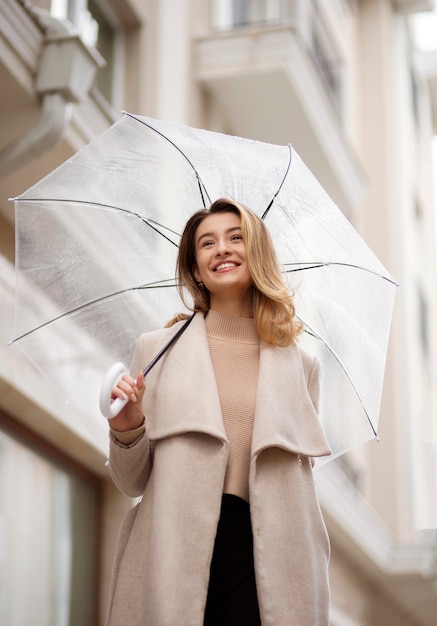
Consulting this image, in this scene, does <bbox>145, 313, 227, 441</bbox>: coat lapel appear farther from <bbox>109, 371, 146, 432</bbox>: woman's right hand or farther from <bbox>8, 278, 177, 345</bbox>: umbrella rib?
<bbox>8, 278, 177, 345</bbox>: umbrella rib

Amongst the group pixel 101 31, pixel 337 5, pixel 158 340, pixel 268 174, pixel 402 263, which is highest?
pixel 337 5

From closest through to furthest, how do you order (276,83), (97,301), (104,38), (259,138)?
(97,301)
(104,38)
(276,83)
(259,138)

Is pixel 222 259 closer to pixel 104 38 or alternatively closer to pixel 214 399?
pixel 214 399

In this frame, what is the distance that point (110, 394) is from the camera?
336 centimetres

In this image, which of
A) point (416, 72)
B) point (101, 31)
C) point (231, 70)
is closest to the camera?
point (101, 31)

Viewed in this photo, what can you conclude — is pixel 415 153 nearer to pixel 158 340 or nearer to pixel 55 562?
pixel 55 562

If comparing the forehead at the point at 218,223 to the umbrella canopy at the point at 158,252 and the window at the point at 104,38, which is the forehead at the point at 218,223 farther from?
the window at the point at 104,38

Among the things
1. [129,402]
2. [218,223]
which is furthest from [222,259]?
[129,402]

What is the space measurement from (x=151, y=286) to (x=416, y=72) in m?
19.6

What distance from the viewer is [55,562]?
7.50 meters

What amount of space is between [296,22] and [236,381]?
9.24m

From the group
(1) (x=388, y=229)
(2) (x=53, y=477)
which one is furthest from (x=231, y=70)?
(1) (x=388, y=229)

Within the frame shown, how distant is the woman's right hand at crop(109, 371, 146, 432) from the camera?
3.47 metres

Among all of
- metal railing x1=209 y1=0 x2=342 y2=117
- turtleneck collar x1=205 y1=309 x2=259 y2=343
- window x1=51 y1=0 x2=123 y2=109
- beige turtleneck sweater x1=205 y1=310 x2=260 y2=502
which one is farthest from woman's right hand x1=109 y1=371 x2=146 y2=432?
metal railing x1=209 y1=0 x2=342 y2=117
